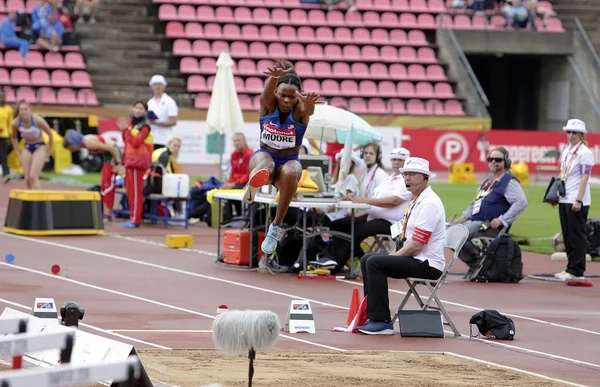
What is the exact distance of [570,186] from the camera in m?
15.4

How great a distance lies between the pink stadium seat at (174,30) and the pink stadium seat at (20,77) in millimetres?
5173

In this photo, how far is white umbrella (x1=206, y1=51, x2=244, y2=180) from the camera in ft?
74.6

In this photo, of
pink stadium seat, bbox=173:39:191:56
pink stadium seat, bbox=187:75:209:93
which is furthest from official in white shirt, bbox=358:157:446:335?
pink stadium seat, bbox=173:39:191:56

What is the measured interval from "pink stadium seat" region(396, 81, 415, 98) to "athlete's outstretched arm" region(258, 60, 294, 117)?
2632 cm

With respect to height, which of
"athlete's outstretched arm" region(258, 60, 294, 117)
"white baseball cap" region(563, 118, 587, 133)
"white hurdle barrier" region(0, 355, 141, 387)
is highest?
"athlete's outstretched arm" region(258, 60, 294, 117)

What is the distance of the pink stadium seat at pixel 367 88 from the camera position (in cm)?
3707

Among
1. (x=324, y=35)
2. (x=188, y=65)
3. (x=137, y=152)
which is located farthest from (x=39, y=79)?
(x=137, y=152)

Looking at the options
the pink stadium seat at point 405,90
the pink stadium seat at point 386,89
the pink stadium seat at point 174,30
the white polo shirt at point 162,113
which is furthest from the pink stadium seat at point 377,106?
the white polo shirt at point 162,113

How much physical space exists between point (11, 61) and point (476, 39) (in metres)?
14.5

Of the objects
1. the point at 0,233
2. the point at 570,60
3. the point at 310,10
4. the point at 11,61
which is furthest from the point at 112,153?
the point at 570,60

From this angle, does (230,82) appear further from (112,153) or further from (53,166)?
(53,166)

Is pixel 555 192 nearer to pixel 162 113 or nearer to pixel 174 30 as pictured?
pixel 162 113

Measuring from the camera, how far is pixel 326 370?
9312mm

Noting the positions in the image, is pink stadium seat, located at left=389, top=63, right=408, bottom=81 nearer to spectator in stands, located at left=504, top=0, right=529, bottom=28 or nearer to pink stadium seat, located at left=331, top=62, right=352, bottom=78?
pink stadium seat, located at left=331, top=62, right=352, bottom=78
